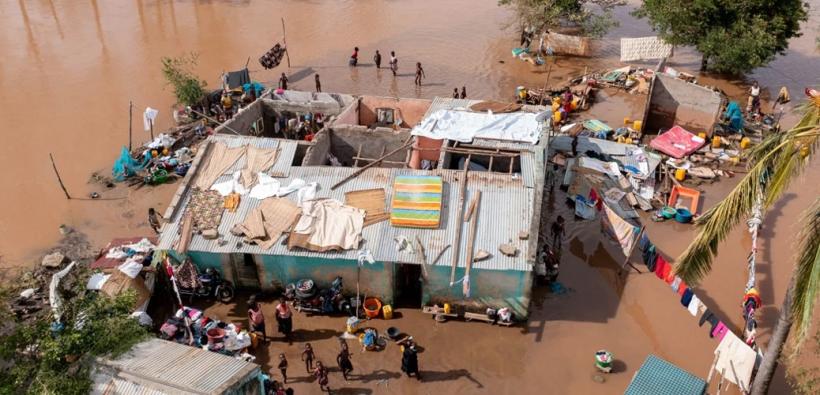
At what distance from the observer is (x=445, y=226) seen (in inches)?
567

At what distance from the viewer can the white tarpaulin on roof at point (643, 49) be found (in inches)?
1103

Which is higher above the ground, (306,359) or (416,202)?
(416,202)

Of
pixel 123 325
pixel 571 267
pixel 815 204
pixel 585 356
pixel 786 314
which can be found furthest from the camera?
pixel 571 267

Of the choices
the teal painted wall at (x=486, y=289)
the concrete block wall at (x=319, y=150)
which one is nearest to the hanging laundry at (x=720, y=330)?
the teal painted wall at (x=486, y=289)

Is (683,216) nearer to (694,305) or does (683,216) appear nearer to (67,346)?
(694,305)

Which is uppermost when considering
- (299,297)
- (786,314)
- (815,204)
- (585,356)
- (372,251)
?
(815,204)

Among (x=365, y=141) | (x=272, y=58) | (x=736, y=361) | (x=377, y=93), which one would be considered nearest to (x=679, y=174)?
(x=736, y=361)

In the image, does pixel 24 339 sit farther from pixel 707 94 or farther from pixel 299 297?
pixel 707 94

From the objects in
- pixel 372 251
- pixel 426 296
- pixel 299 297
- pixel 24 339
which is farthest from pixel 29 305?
pixel 426 296

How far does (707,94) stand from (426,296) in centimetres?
1415

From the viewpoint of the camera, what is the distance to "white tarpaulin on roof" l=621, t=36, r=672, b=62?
28016 millimetres

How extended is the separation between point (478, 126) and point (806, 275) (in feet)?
34.8

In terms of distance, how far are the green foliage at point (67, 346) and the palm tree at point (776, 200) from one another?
31.5 ft

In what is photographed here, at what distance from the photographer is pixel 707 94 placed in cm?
2164
